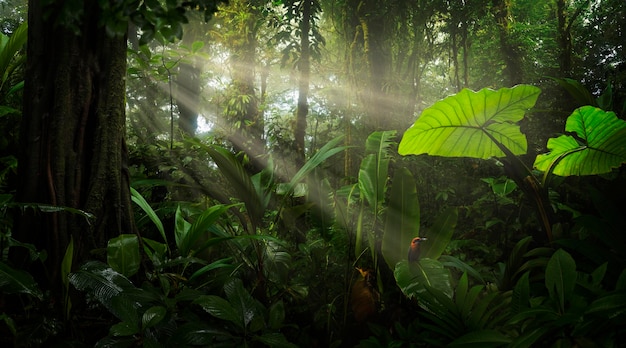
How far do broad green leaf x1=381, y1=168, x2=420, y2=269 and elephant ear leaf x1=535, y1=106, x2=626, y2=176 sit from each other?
0.77 metres

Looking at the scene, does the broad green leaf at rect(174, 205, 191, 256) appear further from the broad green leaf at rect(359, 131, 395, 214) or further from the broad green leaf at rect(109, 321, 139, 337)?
the broad green leaf at rect(359, 131, 395, 214)

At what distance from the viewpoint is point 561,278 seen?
1.08 meters

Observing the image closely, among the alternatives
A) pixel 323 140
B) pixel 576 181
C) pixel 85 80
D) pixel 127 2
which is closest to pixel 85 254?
pixel 85 80

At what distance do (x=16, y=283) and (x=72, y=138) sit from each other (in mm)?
726

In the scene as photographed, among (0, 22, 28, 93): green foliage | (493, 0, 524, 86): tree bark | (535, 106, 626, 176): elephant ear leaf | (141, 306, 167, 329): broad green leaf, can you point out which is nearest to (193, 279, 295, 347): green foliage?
(141, 306, 167, 329): broad green leaf

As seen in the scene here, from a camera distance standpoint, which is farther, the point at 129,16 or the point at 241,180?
the point at 241,180

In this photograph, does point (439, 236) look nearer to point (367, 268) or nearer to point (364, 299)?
point (367, 268)

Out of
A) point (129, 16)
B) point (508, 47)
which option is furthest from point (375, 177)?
point (508, 47)

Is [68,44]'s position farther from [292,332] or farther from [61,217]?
[292,332]

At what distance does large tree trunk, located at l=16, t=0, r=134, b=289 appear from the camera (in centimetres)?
158

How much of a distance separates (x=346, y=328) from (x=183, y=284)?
2.68 ft

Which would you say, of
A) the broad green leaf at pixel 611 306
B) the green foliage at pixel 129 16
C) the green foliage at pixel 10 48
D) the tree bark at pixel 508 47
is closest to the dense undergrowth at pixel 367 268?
the broad green leaf at pixel 611 306

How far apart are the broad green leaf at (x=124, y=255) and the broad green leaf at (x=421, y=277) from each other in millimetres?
1114

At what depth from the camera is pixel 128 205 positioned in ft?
5.95
